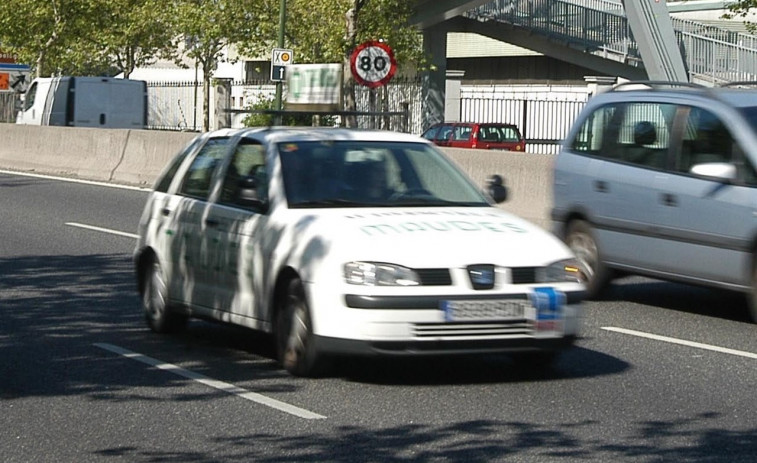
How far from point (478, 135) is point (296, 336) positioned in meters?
32.2

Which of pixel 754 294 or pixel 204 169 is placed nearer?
pixel 204 169

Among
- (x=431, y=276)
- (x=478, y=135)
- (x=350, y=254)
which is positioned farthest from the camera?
(x=478, y=135)

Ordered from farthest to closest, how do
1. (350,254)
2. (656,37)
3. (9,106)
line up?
(9,106), (656,37), (350,254)

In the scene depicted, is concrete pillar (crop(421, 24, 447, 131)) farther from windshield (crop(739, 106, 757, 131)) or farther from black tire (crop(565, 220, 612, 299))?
windshield (crop(739, 106, 757, 131))

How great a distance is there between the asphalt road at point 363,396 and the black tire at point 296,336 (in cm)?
9

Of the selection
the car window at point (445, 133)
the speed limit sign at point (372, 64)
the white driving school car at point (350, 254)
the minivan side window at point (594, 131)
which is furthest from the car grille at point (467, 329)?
the car window at point (445, 133)

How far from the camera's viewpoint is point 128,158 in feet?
95.9

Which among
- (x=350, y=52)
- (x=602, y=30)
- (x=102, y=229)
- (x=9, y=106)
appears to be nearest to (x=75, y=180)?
(x=102, y=229)

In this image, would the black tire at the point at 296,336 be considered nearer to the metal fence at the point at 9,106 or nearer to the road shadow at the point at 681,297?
the road shadow at the point at 681,297

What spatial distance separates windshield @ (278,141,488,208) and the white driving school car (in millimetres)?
10

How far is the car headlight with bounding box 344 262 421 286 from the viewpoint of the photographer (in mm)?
8578

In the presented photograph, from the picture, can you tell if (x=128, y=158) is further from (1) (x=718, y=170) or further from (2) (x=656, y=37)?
(1) (x=718, y=170)

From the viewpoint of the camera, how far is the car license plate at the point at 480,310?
8.55m

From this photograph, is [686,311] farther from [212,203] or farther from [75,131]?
[75,131]
